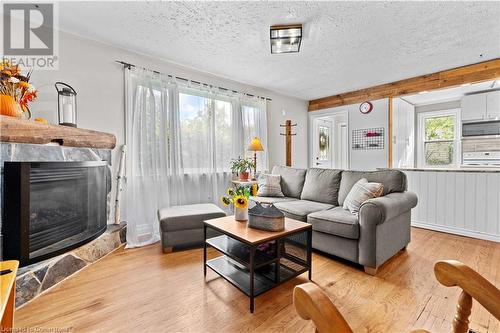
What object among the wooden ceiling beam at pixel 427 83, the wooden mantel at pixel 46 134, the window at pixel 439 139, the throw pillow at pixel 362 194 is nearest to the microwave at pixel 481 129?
the window at pixel 439 139

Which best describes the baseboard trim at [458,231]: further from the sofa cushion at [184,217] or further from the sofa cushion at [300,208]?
the sofa cushion at [184,217]

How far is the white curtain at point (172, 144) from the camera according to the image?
9.05ft

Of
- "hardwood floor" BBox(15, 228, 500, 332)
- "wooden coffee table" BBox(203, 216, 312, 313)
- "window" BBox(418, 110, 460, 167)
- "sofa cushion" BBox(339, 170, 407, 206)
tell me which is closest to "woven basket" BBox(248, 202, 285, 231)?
"wooden coffee table" BBox(203, 216, 312, 313)

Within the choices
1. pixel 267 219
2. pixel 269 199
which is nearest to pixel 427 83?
pixel 269 199

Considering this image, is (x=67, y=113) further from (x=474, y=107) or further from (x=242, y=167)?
(x=474, y=107)

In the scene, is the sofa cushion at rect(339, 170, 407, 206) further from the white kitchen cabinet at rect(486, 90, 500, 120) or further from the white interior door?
the white kitchen cabinet at rect(486, 90, 500, 120)

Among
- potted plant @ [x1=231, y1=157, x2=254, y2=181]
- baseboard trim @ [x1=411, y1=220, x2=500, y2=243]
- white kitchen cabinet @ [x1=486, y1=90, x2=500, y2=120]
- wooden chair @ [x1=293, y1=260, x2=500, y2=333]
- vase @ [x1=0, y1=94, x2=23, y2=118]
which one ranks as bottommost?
baseboard trim @ [x1=411, y1=220, x2=500, y2=243]

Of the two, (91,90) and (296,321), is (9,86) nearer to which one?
(91,90)

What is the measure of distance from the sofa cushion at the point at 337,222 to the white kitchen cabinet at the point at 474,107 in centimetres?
360

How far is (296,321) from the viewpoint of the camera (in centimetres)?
145

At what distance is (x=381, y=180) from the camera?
2.59m

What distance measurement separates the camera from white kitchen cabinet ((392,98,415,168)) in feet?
13.3

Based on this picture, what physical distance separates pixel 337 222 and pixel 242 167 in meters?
1.77

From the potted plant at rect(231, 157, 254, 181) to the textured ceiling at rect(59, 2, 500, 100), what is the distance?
1.39 metres
